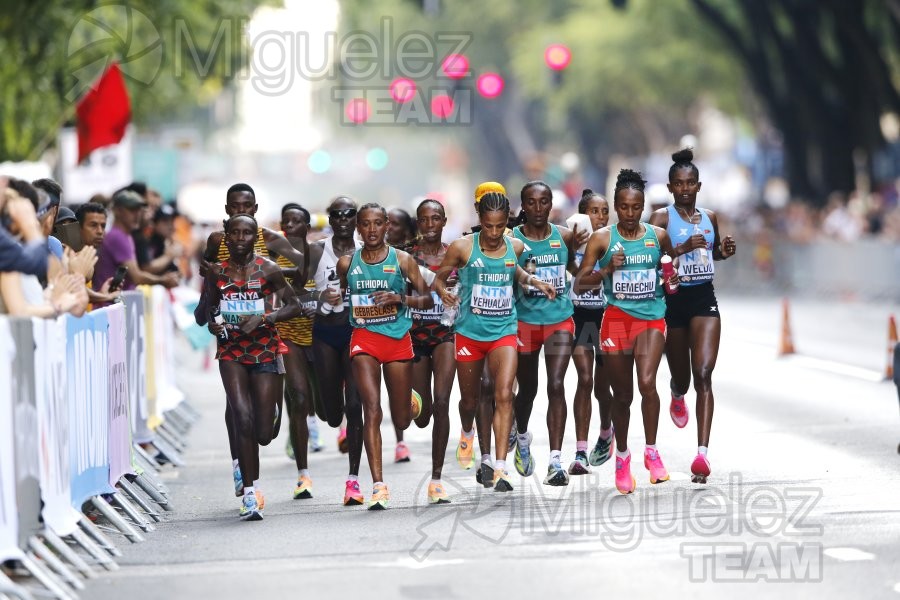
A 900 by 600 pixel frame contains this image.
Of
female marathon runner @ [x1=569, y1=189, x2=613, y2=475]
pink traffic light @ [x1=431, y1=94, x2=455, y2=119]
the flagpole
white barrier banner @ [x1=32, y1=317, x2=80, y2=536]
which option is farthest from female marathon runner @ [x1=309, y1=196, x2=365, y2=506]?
the flagpole

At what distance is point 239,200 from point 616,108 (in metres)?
56.6

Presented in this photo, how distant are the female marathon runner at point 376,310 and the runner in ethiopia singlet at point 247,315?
492mm

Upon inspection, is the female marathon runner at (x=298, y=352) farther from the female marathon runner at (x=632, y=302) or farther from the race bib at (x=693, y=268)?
the race bib at (x=693, y=268)

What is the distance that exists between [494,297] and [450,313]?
0.33 meters

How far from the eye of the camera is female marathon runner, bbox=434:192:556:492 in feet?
38.8

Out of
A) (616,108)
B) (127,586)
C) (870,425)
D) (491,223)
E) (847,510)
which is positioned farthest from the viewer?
(616,108)

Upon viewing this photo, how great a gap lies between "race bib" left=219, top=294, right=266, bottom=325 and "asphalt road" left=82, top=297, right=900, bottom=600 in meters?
1.16

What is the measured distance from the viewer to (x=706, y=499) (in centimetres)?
1131

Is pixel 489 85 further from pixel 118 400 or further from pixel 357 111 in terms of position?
pixel 118 400

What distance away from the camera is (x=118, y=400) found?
11.8 metres

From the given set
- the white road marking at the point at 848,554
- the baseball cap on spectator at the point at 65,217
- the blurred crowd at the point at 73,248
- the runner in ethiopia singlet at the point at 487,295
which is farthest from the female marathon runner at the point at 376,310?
the white road marking at the point at 848,554

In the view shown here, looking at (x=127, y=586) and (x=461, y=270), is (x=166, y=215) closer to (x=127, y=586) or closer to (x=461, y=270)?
(x=461, y=270)

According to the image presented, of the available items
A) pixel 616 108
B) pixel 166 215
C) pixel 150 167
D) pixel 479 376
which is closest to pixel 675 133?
pixel 616 108

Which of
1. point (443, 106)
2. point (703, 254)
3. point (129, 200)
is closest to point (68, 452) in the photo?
point (703, 254)
